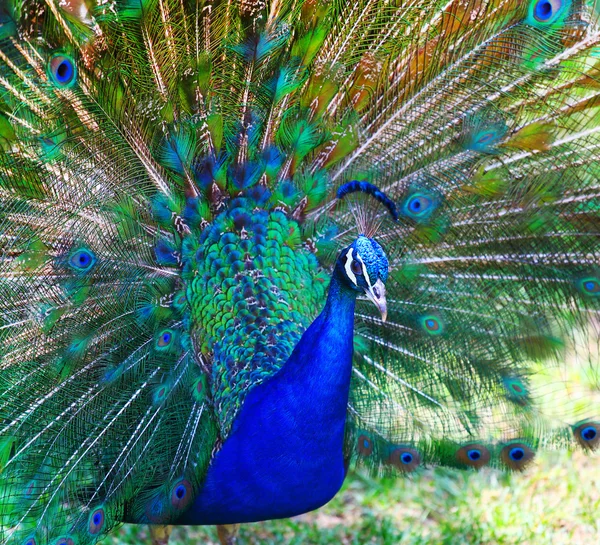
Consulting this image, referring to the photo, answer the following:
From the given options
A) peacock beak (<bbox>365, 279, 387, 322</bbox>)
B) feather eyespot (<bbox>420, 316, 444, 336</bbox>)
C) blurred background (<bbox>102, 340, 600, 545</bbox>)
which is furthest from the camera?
blurred background (<bbox>102, 340, 600, 545</bbox>)

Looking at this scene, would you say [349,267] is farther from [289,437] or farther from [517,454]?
[517,454]

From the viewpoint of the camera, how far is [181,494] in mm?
2285

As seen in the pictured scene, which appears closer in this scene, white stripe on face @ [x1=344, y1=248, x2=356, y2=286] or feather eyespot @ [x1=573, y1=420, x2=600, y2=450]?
white stripe on face @ [x1=344, y1=248, x2=356, y2=286]

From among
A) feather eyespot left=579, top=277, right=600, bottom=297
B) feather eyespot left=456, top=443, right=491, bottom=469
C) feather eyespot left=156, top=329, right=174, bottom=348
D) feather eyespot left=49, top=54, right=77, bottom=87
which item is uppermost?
feather eyespot left=49, top=54, right=77, bottom=87

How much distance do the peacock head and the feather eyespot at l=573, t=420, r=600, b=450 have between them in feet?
3.80

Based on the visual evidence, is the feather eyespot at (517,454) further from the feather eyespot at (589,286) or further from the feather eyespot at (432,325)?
the feather eyespot at (589,286)

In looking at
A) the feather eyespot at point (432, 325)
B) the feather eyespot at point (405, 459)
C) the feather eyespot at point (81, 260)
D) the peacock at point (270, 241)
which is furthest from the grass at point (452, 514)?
the feather eyespot at point (81, 260)

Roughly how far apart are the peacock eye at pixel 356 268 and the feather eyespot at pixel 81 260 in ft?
2.46

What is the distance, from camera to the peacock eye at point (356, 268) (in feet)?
6.42

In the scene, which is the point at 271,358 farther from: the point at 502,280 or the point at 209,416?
the point at 502,280

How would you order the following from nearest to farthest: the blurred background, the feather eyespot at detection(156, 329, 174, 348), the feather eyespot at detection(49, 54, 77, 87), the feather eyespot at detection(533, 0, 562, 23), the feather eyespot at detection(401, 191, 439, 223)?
1. the feather eyespot at detection(49, 54, 77, 87)
2. the feather eyespot at detection(533, 0, 562, 23)
3. the feather eyespot at detection(156, 329, 174, 348)
4. the feather eyespot at detection(401, 191, 439, 223)
5. the blurred background

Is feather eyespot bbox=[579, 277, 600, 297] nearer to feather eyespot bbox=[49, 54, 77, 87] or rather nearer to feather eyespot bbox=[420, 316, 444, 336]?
feather eyespot bbox=[420, 316, 444, 336]

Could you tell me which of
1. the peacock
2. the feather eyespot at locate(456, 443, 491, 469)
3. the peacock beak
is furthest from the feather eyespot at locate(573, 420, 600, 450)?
the peacock beak

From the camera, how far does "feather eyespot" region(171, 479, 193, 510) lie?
2.28 meters
